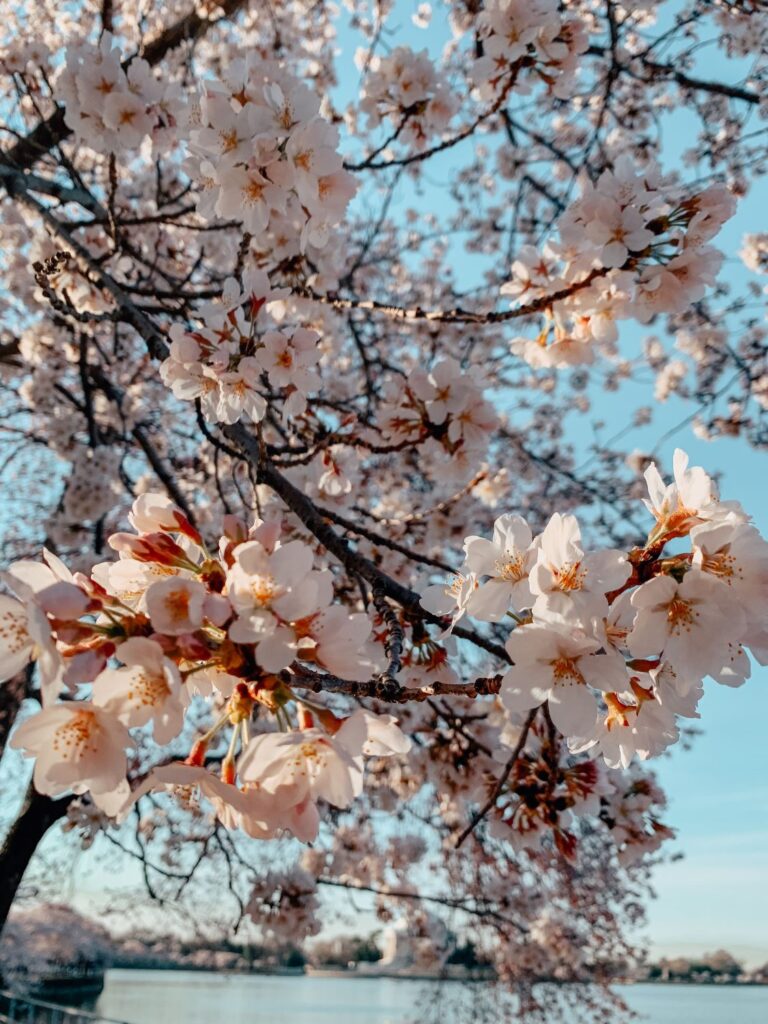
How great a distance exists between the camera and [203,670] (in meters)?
0.81

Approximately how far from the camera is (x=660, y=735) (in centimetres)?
95

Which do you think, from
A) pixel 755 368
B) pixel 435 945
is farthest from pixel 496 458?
pixel 435 945

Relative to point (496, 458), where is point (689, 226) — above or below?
below

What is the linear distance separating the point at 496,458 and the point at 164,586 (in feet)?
19.2

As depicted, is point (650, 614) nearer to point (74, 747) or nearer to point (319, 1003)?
point (74, 747)

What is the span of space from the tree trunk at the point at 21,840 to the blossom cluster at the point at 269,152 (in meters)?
3.24

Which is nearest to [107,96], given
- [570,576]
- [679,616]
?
[570,576]

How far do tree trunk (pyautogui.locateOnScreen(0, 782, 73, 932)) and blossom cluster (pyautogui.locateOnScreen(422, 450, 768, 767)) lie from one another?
3545mm

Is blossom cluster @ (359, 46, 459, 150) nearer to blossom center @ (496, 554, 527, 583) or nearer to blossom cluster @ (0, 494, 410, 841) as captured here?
blossom center @ (496, 554, 527, 583)

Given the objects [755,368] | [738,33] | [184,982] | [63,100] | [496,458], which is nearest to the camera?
[63,100]

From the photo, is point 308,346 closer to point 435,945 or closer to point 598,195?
point 598,195

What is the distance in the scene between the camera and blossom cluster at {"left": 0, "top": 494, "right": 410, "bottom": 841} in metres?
0.71

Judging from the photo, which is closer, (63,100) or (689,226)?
(689,226)

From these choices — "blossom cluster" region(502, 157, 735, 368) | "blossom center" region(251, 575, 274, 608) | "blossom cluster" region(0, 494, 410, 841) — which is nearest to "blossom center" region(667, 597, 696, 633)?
"blossom cluster" region(0, 494, 410, 841)
